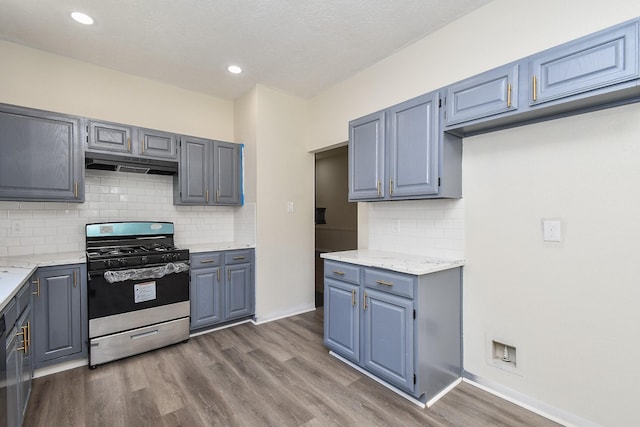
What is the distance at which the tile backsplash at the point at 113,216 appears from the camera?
8.77 ft

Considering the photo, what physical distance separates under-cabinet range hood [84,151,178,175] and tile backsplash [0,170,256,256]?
189 millimetres

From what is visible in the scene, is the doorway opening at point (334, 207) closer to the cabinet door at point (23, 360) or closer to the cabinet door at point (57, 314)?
the cabinet door at point (57, 314)

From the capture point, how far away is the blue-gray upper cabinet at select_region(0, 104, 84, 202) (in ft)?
7.80

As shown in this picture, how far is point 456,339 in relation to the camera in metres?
2.27

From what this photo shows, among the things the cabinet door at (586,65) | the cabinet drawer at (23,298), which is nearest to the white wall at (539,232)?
the cabinet door at (586,65)

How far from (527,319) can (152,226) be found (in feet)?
11.4

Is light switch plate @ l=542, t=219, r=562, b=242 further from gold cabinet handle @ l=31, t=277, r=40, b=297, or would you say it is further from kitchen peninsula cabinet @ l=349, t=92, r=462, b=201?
gold cabinet handle @ l=31, t=277, r=40, b=297

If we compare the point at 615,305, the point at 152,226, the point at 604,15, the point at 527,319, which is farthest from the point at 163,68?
the point at 615,305

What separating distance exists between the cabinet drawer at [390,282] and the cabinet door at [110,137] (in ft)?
8.45

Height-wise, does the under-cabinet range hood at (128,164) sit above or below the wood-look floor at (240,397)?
above

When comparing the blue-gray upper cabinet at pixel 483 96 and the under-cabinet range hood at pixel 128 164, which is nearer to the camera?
the blue-gray upper cabinet at pixel 483 96

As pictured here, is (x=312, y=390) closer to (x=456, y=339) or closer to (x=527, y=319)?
(x=456, y=339)

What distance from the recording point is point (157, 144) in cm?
311

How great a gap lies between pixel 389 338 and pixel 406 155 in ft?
4.48
